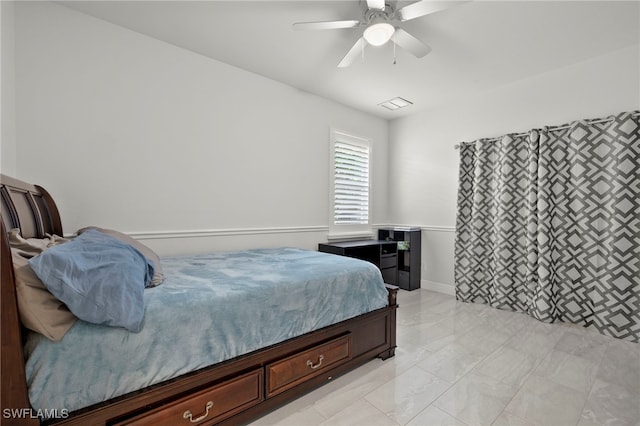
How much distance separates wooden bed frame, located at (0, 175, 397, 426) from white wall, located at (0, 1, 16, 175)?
257 millimetres

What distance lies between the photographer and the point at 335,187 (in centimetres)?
404

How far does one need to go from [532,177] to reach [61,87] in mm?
4543

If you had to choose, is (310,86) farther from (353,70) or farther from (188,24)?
(188,24)

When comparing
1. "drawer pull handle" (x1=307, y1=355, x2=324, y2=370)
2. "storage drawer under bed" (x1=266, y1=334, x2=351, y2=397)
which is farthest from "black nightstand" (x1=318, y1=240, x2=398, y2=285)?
"drawer pull handle" (x1=307, y1=355, x2=324, y2=370)

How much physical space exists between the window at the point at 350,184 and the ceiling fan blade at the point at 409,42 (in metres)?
1.83

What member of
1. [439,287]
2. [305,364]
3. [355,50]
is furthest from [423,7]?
[439,287]

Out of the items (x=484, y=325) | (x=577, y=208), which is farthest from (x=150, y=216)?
(x=577, y=208)

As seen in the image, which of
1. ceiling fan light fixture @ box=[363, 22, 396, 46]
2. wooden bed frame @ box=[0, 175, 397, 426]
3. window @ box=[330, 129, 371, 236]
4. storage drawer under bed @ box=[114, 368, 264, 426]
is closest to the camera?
wooden bed frame @ box=[0, 175, 397, 426]

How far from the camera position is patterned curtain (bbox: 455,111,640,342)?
2633 mm

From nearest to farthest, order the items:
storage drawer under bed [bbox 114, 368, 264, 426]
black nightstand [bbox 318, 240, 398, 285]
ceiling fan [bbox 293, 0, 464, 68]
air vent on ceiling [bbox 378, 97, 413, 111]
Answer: storage drawer under bed [bbox 114, 368, 264, 426], ceiling fan [bbox 293, 0, 464, 68], black nightstand [bbox 318, 240, 398, 285], air vent on ceiling [bbox 378, 97, 413, 111]

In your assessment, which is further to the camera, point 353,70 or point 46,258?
point 353,70

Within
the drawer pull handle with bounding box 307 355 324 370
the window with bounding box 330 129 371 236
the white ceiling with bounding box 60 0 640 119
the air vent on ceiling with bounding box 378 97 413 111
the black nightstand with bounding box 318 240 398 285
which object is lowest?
the drawer pull handle with bounding box 307 355 324 370

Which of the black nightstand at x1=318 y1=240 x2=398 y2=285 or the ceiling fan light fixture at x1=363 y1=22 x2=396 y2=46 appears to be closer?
the ceiling fan light fixture at x1=363 y1=22 x2=396 y2=46

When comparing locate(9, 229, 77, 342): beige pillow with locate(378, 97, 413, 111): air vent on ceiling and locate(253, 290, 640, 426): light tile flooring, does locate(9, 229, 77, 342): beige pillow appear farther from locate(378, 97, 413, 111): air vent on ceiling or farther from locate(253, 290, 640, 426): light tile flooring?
locate(378, 97, 413, 111): air vent on ceiling
